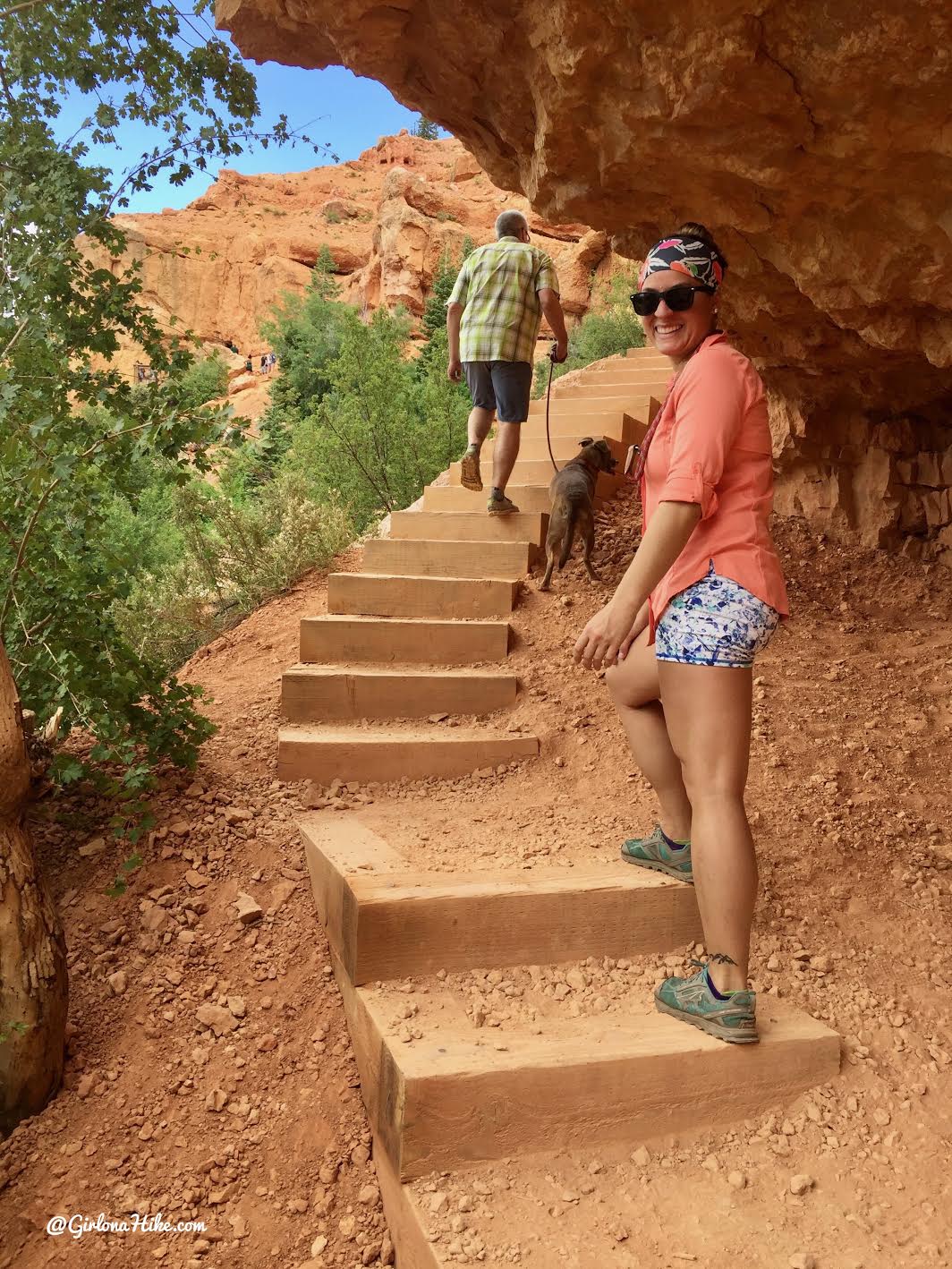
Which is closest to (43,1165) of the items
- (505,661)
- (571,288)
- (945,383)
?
(505,661)

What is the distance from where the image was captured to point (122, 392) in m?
3.18

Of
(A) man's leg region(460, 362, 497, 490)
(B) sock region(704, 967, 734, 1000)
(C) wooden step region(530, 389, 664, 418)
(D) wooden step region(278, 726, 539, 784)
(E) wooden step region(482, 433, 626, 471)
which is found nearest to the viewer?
(B) sock region(704, 967, 734, 1000)

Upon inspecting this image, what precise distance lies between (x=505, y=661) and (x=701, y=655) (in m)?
2.60

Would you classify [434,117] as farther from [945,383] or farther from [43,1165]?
[43,1165]

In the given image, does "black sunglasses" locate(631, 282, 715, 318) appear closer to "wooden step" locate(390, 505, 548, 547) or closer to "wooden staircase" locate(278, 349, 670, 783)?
"wooden staircase" locate(278, 349, 670, 783)

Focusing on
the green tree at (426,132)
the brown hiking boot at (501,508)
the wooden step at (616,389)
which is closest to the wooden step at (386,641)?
the brown hiking boot at (501,508)

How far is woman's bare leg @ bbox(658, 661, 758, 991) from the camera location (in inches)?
76.7

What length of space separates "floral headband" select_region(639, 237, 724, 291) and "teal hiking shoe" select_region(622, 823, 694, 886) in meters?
1.61

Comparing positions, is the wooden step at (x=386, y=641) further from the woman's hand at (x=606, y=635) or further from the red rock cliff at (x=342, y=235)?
the red rock cliff at (x=342, y=235)

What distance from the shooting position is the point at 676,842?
2.60 m

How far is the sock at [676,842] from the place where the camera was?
8.47ft

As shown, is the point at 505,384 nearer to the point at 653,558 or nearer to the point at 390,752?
the point at 390,752

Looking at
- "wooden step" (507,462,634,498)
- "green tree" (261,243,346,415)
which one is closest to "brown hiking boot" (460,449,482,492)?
"wooden step" (507,462,634,498)

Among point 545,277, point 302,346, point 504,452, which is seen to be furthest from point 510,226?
point 302,346
